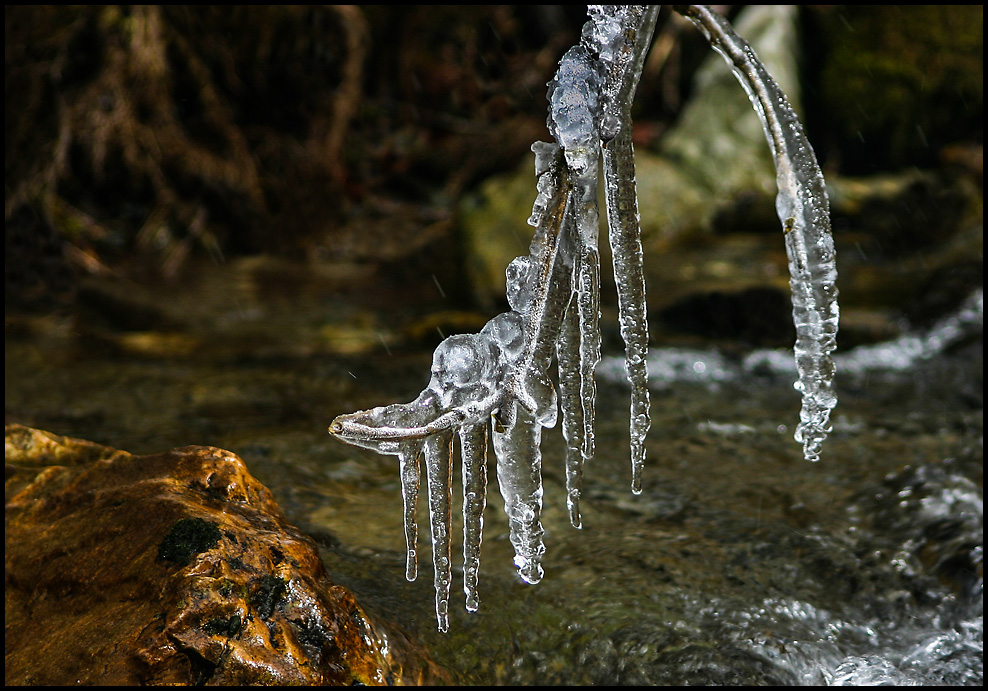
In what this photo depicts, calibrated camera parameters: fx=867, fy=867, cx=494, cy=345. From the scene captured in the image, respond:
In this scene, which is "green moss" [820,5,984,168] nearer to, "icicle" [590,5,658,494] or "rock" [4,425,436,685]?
"icicle" [590,5,658,494]

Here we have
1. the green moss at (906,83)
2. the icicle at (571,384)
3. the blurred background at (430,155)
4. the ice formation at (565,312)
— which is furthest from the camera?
the green moss at (906,83)

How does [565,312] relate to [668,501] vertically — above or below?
below

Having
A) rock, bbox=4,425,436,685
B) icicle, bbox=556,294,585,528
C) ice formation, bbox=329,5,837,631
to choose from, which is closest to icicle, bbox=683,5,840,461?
ice formation, bbox=329,5,837,631

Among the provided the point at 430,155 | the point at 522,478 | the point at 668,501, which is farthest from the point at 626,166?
the point at 430,155

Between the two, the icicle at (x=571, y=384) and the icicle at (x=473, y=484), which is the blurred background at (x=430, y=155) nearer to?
the icicle at (x=571, y=384)

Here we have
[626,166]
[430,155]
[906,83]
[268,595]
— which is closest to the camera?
[626,166]

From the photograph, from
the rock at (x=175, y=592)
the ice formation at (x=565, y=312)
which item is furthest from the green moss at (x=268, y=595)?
the ice formation at (x=565, y=312)

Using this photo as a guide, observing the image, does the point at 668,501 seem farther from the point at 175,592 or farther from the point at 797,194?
the point at 175,592
